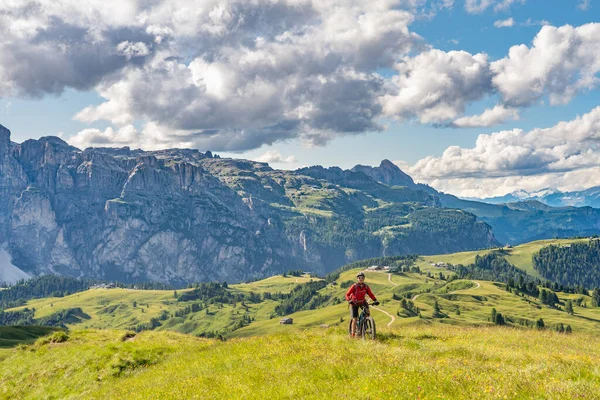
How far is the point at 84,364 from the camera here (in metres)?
37.4

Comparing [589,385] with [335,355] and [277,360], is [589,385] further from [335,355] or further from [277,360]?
[277,360]

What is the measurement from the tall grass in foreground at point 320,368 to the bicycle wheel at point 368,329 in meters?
0.93

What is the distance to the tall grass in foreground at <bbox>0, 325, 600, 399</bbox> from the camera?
18.2 metres

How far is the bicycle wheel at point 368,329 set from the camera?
31672 mm

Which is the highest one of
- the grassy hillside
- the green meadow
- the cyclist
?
the cyclist

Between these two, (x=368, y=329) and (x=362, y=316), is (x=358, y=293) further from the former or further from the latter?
(x=368, y=329)

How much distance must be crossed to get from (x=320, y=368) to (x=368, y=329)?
10550 millimetres

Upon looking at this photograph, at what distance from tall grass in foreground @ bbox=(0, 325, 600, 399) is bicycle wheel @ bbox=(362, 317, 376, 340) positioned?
36.8 inches

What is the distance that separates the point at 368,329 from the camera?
32.3 m

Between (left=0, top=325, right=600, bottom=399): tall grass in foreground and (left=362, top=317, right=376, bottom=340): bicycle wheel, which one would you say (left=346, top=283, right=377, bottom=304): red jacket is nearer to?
(left=362, top=317, right=376, bottom=340): bicycle wheel

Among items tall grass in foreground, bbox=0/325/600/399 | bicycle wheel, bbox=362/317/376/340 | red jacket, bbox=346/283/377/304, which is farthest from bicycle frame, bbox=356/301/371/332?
tall grass in foreground, bbox=0/325/600/399

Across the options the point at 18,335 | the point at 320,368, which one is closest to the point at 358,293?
the point at 320,368

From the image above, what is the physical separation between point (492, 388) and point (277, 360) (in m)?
12.3

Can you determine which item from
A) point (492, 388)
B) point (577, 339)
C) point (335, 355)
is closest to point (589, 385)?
point (492, 388)
